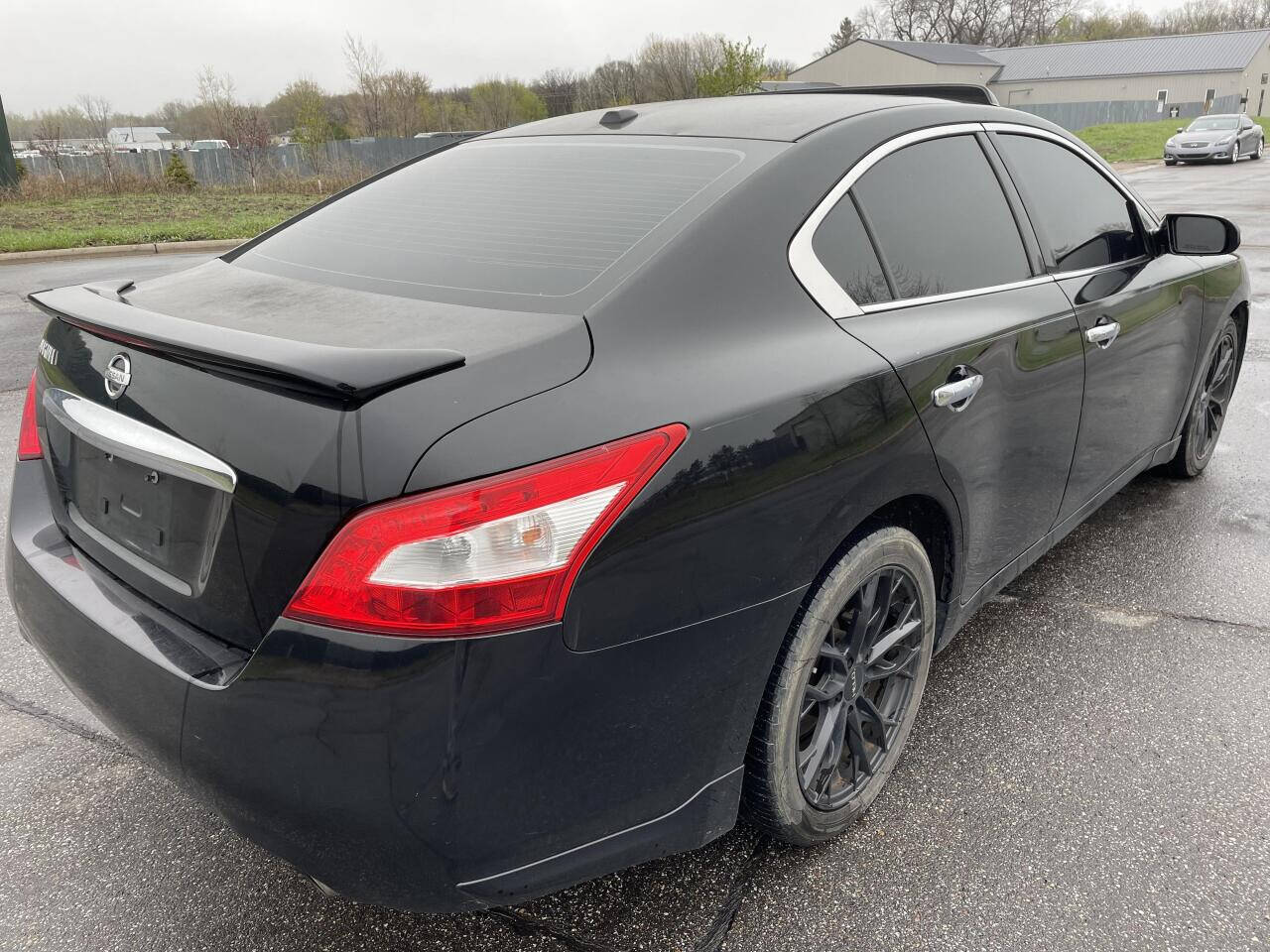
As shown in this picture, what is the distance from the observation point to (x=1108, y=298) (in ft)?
9.93

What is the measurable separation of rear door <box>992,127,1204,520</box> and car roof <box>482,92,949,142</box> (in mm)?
533

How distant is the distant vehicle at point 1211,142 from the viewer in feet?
100

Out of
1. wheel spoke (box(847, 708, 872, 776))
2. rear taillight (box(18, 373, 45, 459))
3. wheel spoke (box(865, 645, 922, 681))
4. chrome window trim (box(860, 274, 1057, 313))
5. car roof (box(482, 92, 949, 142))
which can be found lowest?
wheel spoke (box(847, 708, 872, 776))

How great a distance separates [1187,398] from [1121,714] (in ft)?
5.82

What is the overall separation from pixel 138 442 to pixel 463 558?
0.75 meters

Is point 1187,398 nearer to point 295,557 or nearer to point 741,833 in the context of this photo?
point 741,833

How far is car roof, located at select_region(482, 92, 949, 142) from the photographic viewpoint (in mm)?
2361

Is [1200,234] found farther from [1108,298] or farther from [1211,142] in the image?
[1211,142]

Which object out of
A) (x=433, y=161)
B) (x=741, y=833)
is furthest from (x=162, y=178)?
(x=741, y=833)

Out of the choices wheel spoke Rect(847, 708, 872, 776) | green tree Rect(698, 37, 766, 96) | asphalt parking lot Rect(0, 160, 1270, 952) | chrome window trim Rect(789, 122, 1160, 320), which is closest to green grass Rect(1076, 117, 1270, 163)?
green tree Rect(698, 37, 766, 96)

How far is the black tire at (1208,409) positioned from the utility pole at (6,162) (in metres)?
21.7

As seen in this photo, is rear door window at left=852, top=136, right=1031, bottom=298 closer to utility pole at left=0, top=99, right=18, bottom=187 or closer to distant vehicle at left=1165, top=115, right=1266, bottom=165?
utility pole at left=0, top=99, right=18, bottom=187

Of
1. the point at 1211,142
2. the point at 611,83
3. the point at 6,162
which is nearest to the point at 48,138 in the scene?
the point at 6,162

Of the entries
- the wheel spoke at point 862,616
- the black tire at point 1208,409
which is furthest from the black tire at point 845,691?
the black tire at point 1208,409
